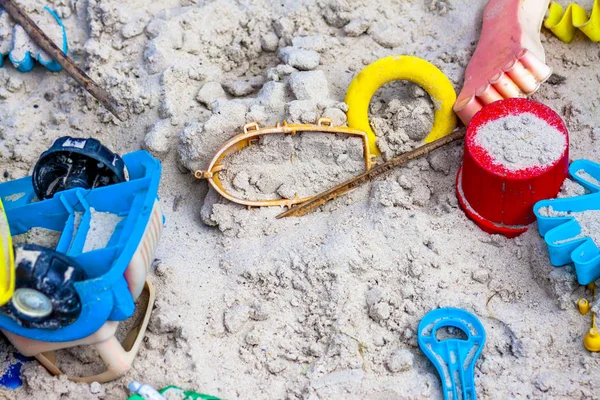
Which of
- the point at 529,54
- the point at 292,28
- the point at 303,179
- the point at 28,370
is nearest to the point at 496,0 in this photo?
the point at 529,54

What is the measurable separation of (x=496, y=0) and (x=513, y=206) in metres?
0.75

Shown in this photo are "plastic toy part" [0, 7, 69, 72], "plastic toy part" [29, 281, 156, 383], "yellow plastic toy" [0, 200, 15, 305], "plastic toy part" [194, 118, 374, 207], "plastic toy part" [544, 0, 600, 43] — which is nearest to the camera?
"yellow plastic toy" [0, 200, 15, 305]

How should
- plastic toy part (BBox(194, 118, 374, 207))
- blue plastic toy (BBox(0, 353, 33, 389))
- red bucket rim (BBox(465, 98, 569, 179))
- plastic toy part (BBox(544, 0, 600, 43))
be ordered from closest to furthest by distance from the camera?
blue plastic toy (BBox(0, 353, 33, 389))
red bucket rim (BBox(465, 98, 569, 179))
plastic toy part (BBox(194, 118, 374, 207))
plastic toy part (BBox(544, 0, 600, 43))

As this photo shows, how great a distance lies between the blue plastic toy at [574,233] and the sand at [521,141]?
0.38 feet

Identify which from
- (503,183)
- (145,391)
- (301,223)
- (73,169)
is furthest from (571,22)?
(145,391)

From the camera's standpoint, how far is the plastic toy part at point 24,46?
8.14 ft

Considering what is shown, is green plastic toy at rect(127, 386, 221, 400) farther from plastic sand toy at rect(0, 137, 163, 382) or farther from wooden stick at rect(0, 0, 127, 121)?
wooden stick at rect(0, 0, 127, 121)

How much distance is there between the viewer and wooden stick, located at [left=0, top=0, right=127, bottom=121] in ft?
7.75

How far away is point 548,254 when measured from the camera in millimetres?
1993

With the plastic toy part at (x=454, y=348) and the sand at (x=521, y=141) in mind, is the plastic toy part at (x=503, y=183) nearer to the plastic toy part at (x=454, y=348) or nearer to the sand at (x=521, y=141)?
the sand at (x=521, y=141)

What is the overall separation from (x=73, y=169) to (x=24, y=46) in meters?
0.76

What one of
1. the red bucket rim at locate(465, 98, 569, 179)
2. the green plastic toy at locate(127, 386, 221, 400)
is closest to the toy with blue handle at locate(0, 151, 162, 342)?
the green plastic toy at locate(127, 386, 221, 400)

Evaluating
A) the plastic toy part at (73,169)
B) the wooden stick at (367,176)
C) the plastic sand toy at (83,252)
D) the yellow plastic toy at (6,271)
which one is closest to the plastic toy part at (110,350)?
the plastic sand toy at (83,252)

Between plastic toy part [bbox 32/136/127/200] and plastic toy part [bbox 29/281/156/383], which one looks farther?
plastic toy part [bbox 32/136/127/200]
